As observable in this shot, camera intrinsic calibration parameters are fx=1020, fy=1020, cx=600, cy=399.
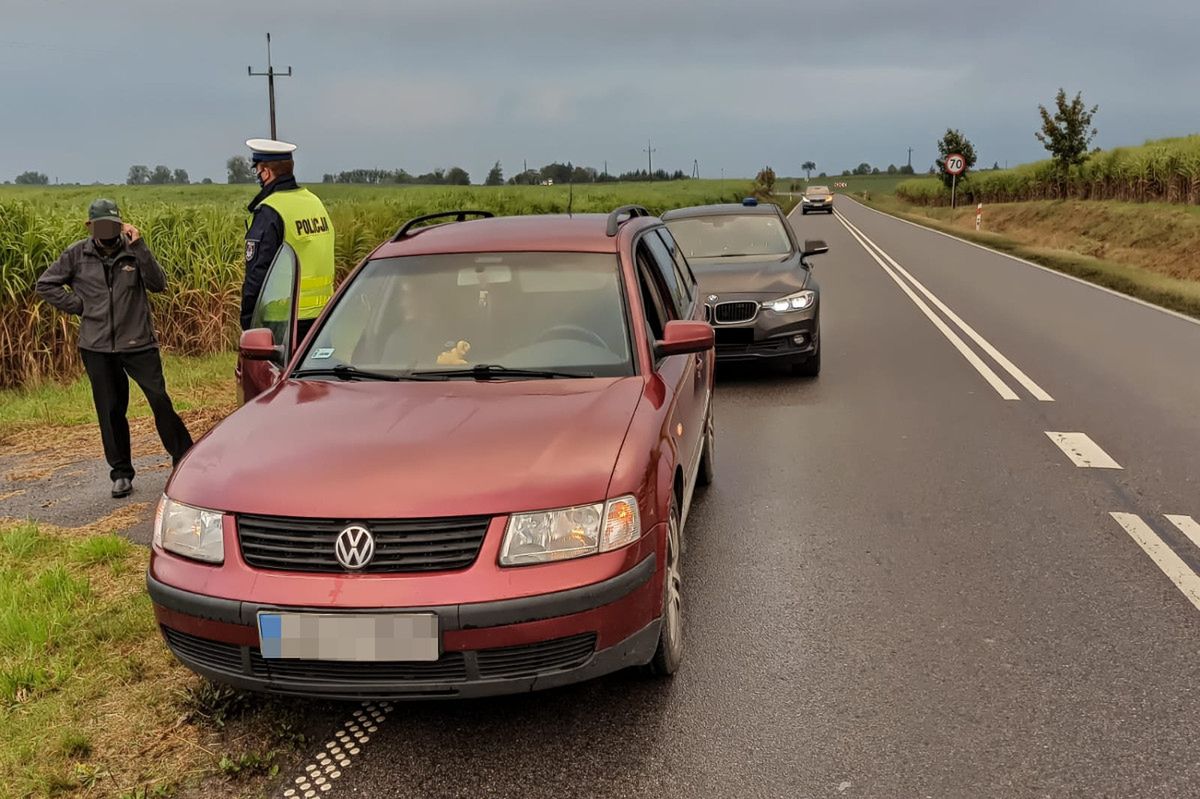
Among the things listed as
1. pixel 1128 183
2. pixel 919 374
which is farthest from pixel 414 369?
pixel 1128 183

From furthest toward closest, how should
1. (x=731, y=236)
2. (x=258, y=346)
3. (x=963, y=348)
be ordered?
A: (x=963, y=348) → (x=731, y=236) → (x=258, y=346)

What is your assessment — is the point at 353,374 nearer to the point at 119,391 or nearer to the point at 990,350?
the point at 119,391

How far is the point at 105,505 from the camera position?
6316mm

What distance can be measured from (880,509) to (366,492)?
Answer: 3.57 meters

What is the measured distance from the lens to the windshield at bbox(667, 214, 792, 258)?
1099cm

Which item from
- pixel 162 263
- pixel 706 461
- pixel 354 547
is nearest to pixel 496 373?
pixel 354 547

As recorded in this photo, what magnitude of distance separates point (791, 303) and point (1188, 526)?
4.64 metres

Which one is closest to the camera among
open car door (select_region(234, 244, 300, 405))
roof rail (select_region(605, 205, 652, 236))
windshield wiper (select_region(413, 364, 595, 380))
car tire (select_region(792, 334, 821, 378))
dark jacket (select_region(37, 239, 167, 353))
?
windshield wiper (select_region(413, 364, 595, 380))

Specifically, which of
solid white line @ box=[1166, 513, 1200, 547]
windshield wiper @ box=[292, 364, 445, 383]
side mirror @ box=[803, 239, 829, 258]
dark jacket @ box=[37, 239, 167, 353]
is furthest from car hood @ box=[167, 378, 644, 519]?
side mirror @ box=[803, 239, 829, 258]

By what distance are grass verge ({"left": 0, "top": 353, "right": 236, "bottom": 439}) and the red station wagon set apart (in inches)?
226

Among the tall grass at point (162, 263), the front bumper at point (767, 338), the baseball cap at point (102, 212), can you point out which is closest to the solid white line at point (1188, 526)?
the front bumper at point (767, 338)

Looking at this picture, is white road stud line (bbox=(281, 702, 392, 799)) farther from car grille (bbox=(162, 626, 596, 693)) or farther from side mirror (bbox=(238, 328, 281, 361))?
side mirror (bbox=(238, 328, 281, 361))

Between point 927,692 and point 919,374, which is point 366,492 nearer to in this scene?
point 927,692

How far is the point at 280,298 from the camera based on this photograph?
533 centimetres
